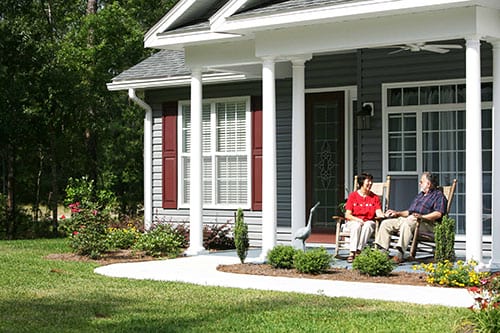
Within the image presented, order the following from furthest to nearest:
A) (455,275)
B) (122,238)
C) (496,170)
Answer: (122,238) < (496,170) < (455,275)

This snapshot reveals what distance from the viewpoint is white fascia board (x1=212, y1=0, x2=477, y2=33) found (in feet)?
34.9

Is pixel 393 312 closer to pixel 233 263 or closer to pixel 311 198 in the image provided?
pixel 233 263

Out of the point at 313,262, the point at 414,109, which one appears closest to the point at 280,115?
the point at 414,109

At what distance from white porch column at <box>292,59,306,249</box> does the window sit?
1.81 meters

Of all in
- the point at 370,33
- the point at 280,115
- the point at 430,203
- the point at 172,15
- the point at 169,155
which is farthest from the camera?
the point at 169,155

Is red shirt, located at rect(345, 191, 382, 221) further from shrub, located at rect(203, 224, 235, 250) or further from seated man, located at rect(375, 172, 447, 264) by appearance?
shrub, located at rect(203, 224, 235, 250)

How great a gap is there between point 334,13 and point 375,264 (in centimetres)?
302

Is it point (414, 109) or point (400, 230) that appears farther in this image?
point (414, 109)

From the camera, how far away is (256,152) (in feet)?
51.6

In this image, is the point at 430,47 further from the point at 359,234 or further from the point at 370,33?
the point at 359,234

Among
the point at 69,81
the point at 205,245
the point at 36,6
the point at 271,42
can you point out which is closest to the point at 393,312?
the point at 271,42

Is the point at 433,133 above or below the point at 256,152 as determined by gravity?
above

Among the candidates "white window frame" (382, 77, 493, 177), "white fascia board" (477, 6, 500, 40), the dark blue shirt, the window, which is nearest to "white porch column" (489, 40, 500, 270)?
"white fascia board" (477, 6, 500, 40)

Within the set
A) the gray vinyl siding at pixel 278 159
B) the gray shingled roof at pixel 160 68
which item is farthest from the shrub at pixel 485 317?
the gray shingled roof at pixel 160 68
